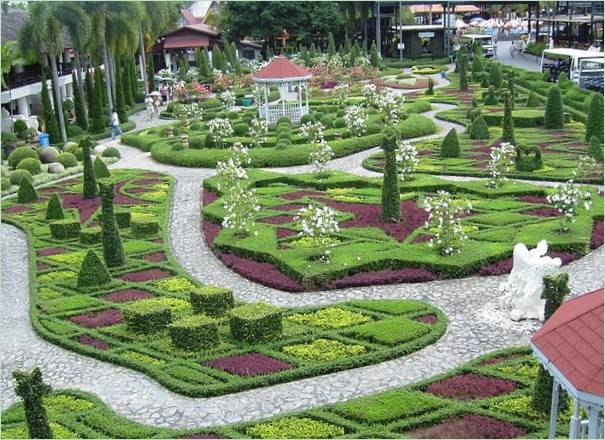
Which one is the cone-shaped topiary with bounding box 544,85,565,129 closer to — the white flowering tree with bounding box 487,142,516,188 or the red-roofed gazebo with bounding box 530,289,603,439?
the white flowering tree with bounding box 487,142,516,188

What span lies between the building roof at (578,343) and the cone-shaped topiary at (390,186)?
11798 mm

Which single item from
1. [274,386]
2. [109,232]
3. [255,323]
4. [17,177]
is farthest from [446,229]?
[17,177]

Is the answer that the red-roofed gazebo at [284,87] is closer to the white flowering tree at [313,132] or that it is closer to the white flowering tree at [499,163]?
the white flowering tree at [313,132]

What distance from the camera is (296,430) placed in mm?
12414

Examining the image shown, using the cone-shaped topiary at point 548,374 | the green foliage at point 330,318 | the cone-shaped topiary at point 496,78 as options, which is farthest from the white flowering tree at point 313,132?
the cone-shaped topiary at point 548,374

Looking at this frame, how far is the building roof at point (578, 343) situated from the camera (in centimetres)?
934

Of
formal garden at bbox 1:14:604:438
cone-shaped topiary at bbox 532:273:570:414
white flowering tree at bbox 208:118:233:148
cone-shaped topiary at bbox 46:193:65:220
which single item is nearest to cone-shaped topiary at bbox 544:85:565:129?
formal garden at bbox 1:14:604:438

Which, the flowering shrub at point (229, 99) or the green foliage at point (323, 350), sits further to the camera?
the flowering shrub at point (229, 99)

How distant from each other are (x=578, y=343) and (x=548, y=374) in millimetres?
2275

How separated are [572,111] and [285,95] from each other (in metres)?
16.0

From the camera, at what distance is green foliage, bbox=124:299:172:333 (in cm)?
1644

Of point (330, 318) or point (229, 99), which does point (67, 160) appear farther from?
point (330, 318)

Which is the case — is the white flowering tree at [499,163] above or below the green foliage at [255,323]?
above

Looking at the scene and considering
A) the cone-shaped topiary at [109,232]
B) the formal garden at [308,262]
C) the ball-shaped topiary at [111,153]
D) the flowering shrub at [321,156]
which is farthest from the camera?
the ball-shaped topiary at [111,153]
